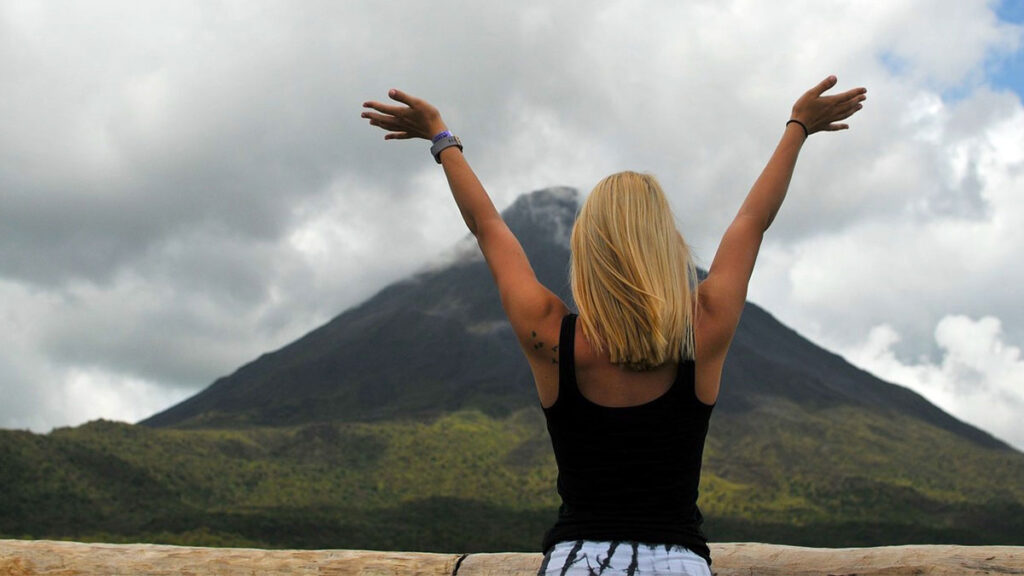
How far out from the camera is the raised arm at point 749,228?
203cm

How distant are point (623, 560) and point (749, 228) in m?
0.74

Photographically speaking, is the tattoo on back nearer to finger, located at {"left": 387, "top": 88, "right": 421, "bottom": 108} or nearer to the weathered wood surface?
finger, located at {"left": 387, "top": 88, "right": 421, "bottom": 108}

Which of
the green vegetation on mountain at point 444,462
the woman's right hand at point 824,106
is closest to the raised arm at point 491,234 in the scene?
the woman's right hand at point 824,106

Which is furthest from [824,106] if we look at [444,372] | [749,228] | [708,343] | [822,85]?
[444,372]

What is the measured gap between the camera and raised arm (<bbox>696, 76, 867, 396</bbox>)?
2.03 metres

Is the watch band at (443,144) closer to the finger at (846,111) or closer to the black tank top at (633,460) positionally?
the black tank top at (633,460)

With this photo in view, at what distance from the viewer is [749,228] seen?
2156 mm

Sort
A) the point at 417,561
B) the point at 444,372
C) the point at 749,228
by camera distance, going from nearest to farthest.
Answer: the point at 749,228, the point at 417,561, the point at 444,372

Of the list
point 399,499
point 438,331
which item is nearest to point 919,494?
point 399,499

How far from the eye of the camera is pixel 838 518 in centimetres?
6988

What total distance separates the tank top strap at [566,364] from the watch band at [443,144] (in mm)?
642

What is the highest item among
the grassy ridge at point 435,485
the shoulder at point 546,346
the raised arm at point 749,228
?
the grassy ridge at point 435,485

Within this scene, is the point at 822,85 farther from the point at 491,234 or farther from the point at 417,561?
the point at 417,561

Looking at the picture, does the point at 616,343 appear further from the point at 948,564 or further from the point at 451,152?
the point at 948,564
